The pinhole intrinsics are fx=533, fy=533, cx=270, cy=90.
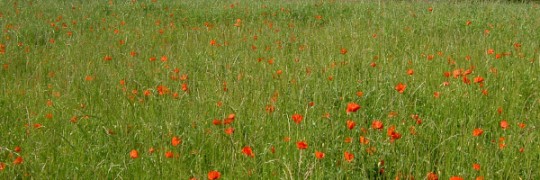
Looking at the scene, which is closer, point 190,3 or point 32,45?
point 32,45

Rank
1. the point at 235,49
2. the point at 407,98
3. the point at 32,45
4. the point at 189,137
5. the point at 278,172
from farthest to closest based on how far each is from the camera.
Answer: the point at 32,45
the point at 235,49
the point at 407,98
the point at 189,137
the point at 278,172

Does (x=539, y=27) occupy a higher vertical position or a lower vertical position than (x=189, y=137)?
lower

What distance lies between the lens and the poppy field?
1953 mm

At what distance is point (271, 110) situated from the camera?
229cm

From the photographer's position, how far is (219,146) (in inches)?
85.9

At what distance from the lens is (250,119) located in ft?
7.82

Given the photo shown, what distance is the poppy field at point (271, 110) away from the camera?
1.95m

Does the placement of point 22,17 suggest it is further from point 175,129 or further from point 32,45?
point 175,129

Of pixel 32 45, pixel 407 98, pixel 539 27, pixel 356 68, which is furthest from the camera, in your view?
pixel 539 27

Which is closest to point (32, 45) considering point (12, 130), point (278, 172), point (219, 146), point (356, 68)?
point (12, 130)

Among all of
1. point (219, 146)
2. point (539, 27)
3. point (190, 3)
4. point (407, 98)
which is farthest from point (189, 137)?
point (190, 3)

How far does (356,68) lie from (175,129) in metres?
1.51

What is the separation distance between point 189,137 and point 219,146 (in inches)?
5.0

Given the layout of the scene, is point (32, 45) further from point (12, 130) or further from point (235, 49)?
point (12, 130)
